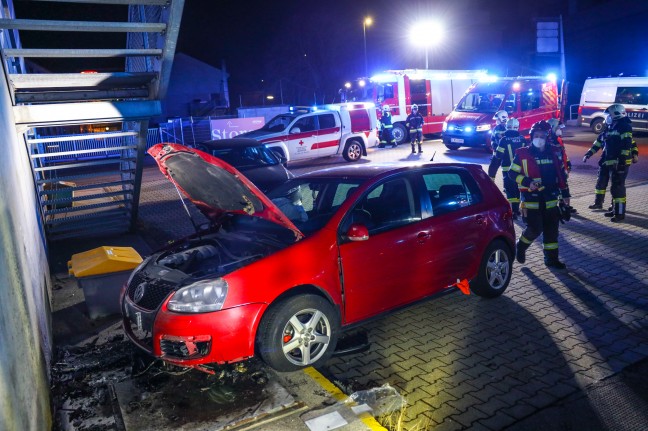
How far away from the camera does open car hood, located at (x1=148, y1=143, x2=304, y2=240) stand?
12.8ft

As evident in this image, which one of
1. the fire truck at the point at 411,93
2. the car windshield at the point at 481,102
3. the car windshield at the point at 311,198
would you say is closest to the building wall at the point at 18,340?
the car windshield at the point at 311,198

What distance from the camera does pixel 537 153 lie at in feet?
20.5

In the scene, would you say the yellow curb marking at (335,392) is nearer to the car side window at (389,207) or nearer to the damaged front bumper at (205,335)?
the damaged front bumper at (205,335)

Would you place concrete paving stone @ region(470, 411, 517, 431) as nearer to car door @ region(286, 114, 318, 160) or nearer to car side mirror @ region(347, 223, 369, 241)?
car side mirror @ region(347, 223, 369, 241)

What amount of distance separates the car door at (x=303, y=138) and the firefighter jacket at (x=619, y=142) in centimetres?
987

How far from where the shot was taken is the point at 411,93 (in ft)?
74.5

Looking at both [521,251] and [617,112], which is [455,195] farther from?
[617,112]

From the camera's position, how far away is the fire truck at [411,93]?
2248 cm

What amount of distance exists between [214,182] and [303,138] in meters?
12.6

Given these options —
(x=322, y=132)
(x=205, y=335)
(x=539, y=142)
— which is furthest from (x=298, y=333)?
(x=322, y=132)

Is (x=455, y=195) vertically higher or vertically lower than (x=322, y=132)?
lower

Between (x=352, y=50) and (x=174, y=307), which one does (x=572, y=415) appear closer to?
(x=174, y=307)

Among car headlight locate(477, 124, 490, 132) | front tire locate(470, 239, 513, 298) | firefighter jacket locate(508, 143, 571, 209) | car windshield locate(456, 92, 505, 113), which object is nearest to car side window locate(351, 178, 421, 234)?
front tire locate(470, 239, 513, 298)

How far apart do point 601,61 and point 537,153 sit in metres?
33.2
